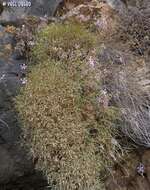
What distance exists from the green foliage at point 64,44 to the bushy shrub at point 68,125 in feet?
0.37

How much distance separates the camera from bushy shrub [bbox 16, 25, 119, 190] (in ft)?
10.1

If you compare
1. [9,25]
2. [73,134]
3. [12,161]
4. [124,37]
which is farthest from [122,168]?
[9,25]

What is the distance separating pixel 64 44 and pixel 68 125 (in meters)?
0.65

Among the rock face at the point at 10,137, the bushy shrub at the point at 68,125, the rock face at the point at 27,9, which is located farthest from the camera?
the rock face at the point at 27,9

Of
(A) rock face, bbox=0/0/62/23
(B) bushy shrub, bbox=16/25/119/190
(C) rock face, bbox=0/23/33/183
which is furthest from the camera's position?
(A) rock face, bbox=0/0/62/23

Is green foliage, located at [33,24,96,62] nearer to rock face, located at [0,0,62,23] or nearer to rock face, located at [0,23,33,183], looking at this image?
rock face, located at [0,23,33,183]

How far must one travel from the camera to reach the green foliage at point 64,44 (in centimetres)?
343

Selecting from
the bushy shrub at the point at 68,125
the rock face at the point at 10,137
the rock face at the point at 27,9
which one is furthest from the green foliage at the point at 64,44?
the rock face at the point at 27,9

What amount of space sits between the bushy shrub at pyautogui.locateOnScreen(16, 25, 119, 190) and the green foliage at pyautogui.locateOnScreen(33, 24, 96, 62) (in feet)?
0.37

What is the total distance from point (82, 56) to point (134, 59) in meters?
0.45

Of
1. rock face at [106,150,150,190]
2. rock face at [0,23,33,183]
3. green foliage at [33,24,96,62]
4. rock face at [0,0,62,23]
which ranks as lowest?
rock face at [106,150,150,190]

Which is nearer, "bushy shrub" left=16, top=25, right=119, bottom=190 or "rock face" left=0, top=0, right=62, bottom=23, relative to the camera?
"bushy shrub" left=16, top=25, right=119, bottom=190

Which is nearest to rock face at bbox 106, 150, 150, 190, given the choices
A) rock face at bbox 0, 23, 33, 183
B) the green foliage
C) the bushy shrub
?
the bushy shrub

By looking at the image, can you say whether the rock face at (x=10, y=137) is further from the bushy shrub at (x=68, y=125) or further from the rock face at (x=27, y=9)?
the rock face at (x=27, y=9)
